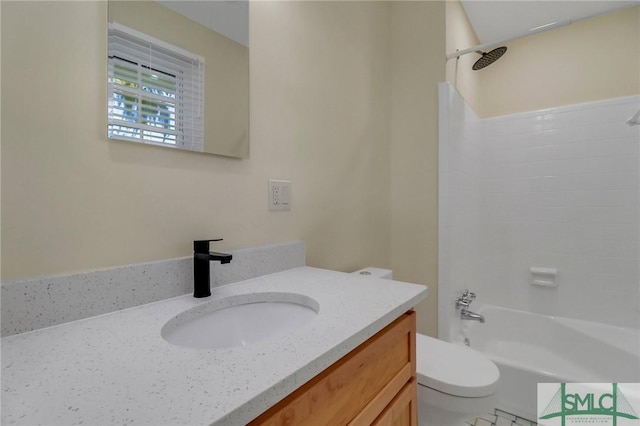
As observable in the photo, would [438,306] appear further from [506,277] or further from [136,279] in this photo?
[136,279]

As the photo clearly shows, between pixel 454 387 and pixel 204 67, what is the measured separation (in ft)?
4.39

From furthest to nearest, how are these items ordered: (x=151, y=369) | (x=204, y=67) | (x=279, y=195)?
(x=279, y=195) → (x=204, y=67) → (x=151, y=369)

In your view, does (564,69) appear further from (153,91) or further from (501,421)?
(153,91)

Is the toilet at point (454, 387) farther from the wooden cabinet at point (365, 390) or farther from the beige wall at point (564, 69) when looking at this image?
the beige wall at point (564, 69)

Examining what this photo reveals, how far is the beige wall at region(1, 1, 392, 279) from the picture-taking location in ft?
1.98

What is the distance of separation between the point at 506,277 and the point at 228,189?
2362 millimetres

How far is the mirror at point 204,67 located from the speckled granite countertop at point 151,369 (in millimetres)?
458

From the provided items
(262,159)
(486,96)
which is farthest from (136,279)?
(486,96)

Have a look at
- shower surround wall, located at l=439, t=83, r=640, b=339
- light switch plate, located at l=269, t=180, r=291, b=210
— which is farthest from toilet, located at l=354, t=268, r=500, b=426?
light switch plate, located at l=269, t=180, r=291, b=210

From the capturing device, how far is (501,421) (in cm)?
163

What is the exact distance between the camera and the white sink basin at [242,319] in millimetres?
729

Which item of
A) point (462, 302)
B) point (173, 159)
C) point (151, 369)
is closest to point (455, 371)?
point (462, 302)

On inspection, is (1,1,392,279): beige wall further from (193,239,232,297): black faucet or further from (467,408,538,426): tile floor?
(467,408,538,426): tile floor

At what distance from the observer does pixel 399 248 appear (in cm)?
190
